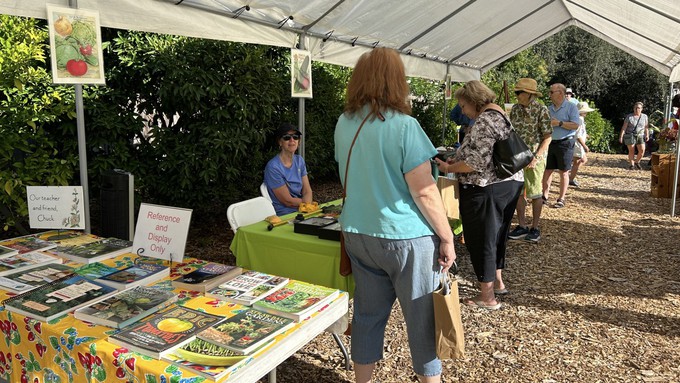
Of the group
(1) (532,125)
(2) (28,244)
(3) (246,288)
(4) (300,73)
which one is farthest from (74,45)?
(1) (532,125)

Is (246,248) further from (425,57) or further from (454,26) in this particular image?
(425,57)

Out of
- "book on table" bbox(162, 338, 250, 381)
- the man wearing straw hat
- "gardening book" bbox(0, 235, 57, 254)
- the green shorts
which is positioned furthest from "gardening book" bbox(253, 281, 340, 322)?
the green shorts

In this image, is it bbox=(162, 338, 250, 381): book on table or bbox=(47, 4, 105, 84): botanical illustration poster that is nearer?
bbox=(162, 338, 250, 381): book on table

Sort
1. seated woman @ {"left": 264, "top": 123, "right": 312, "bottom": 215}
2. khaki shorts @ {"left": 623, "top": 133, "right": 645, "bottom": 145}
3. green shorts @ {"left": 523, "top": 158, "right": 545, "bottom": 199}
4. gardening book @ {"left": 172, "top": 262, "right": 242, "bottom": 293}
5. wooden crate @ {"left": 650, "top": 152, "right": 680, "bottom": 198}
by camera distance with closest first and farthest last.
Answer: gardening book @ {"left": 172, "top": 262, "right": 242, "bottom": 293}, seated woman @ {"left": 264, "top": 123, "right": 312, "bottom": 215}, green shorts @ {"left": 523, "top": 158, "right": 545, "bottom": 199}, wooden crate @ {"left": 650, "top": 152, "right": 680, "bottom": 198}, khaki shorts @ {"left": 623, "top": 133, "right": 645, "bottom": 145}

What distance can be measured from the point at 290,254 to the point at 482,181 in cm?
144

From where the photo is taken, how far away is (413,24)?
19.6 ft

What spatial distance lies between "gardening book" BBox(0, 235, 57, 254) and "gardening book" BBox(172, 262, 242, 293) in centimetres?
88

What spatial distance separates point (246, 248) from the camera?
9.35 ft

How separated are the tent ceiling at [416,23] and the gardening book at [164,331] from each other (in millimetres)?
1769

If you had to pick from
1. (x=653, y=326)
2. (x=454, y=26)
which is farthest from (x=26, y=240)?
(x=454, y=26)

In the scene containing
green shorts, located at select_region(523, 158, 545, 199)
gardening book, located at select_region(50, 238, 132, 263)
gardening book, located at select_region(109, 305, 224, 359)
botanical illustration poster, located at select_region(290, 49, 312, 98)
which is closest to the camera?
gardening book, located at select_region(109, 305, 224, 359)

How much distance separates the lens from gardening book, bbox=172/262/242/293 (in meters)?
1.96

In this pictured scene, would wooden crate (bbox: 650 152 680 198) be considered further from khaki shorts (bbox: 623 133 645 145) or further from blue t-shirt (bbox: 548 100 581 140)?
khaki shorts (bbox: 623 133 645 145)

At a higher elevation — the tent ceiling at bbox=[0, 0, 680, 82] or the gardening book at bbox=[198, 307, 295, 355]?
the tent ceiling at bbox=[0, 0, 680, 82]
